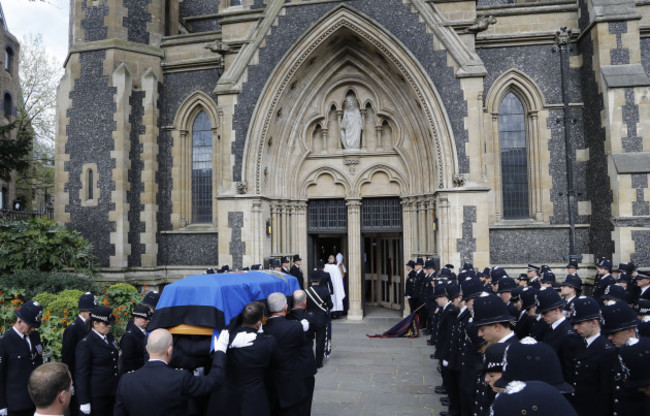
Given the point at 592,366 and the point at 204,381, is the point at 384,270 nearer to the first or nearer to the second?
the point at 592,366

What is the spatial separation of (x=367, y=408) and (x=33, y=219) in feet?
38.2

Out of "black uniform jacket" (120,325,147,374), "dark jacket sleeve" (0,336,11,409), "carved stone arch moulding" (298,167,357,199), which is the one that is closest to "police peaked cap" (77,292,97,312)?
"black uniform jacket" (120,325,147,374)

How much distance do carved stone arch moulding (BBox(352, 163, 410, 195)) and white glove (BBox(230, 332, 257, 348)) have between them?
35.0 ft

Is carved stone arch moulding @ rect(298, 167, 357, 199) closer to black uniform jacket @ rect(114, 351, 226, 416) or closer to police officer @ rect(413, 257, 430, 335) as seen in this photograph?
police officer @ rect(413, 257, 430, 335)

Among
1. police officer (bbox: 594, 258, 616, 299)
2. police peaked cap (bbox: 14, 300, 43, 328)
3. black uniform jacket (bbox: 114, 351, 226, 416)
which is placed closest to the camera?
black uniform jacket (bbox: 114, 351, 226, 416)

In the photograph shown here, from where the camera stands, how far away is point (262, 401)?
14.8 ft

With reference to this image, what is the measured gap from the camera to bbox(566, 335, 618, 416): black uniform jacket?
3.89 m

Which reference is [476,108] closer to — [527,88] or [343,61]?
[527,88]

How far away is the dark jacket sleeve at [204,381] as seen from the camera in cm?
347

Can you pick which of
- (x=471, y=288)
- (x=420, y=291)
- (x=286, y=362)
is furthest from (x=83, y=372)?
(x=420, y=291)

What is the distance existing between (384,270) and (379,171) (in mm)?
3345

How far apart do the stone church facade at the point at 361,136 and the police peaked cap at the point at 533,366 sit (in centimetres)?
1029

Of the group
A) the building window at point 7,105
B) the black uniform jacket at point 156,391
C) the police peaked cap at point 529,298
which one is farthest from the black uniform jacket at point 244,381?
the building window at point 7,105

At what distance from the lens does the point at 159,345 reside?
3424 millimetres
